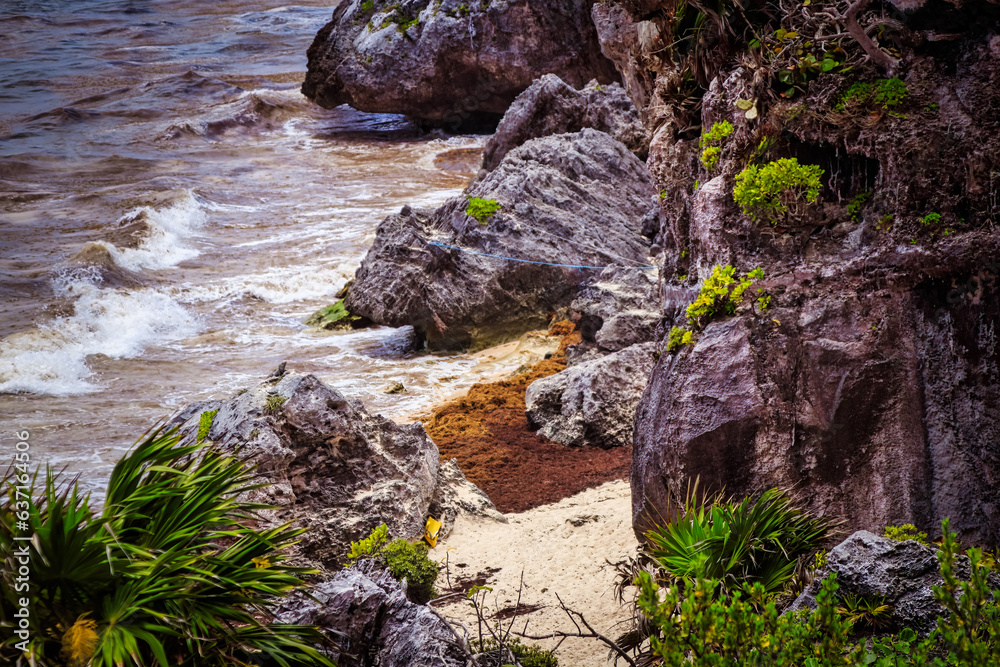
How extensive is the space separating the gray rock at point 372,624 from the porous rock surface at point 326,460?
5.62 feet

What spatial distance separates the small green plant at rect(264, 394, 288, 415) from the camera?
6117mm

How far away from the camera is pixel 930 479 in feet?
15.5

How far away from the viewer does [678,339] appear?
521cm

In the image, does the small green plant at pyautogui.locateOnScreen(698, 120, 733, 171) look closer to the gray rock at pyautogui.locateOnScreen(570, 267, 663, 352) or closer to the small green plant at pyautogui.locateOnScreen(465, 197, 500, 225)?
the gray rock at pyautogui.locateOnScreen(570, 267, 663, 352)

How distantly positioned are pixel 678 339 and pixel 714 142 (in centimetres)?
141

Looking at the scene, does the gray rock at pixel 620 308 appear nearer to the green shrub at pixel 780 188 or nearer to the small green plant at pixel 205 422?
the green shrub at pixel 780 188

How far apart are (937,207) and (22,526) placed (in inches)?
199

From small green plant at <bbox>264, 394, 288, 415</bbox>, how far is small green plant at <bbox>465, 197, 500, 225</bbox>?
642cm

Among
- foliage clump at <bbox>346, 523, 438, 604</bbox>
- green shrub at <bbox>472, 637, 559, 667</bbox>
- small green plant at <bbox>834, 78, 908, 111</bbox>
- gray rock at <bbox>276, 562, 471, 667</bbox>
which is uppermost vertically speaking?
small green plant at <bbox>834, 78, 908, 111</bbox>

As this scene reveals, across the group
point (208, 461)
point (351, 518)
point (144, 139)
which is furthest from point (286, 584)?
point (144, 139)

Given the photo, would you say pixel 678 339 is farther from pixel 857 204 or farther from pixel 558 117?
pixel 558 117

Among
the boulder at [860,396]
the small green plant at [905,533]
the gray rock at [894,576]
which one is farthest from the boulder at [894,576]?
the boulder at [860,396]

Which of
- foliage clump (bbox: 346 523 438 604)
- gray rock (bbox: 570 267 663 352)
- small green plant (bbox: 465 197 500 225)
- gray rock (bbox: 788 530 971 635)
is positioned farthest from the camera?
small green plant (bbox: 465 197 500 225)

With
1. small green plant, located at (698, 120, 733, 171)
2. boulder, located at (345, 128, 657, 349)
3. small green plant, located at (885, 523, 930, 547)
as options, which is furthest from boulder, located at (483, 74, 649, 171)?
small green plant, located at (885, 523, 930, 547)
